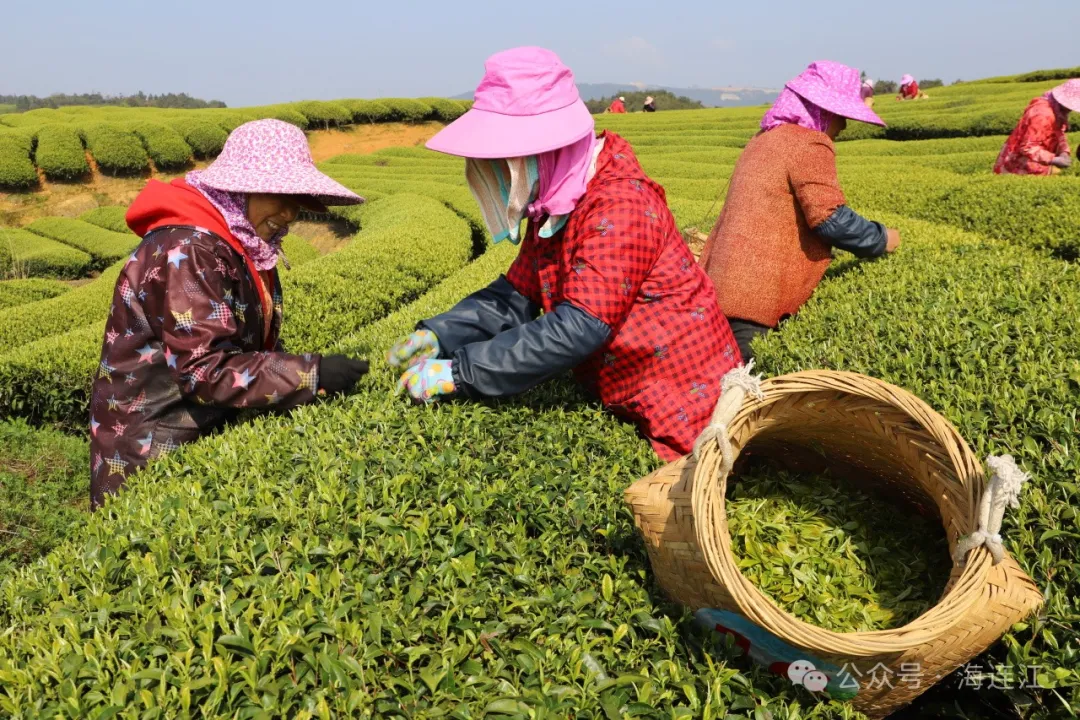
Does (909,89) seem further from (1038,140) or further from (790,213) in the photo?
(790,213)

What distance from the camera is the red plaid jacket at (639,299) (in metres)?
2.46

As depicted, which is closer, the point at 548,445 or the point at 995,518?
the point at 995,518

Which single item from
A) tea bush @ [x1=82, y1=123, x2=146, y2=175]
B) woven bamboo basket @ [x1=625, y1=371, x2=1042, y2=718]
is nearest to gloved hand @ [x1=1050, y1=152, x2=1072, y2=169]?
woven bamboo basket @ [x1=625, y1=371, x2=1042, y2=718]

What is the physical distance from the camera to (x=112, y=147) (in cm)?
2572

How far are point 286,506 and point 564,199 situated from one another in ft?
4.58

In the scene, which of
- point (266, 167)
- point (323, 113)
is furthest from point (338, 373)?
point (323, 113)

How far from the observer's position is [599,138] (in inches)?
109

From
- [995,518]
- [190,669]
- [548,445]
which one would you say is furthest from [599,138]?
[190,669]

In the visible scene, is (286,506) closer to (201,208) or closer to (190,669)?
(190,669)

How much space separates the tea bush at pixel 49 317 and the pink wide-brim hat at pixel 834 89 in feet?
26.7

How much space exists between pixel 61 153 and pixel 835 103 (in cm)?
2836

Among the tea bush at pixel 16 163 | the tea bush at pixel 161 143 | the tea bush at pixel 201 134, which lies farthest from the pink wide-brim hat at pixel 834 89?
the tea bush at pixel 201 134

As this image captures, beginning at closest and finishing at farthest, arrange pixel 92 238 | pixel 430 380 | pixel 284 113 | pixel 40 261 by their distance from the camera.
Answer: pixel 430 380 → pixel 40 261 → pixel 92 238 → pixel 284 113

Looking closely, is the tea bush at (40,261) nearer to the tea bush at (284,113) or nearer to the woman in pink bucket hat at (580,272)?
the tea bush at (284,113)
